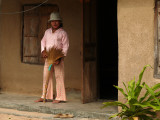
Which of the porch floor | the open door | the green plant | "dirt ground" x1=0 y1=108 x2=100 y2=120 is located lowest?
"dirt ground" x1=0 y1=108 x2=100 y2=120

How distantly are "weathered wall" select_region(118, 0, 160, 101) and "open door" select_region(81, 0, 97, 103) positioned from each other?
39.9 inches

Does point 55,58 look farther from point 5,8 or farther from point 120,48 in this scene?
point 5,8

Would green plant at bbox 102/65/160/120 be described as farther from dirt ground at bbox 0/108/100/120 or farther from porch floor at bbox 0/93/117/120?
dirt ground at bbox 0/108/100/120

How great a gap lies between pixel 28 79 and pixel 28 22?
4.62ft

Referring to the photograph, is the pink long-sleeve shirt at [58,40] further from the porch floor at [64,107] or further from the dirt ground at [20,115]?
the dirt ground at [20,115]

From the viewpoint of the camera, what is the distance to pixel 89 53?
8398mm

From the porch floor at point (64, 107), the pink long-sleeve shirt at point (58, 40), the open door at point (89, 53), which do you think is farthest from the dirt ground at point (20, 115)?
the pink long-sleeve shirt at point (58, 40)

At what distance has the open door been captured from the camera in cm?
817

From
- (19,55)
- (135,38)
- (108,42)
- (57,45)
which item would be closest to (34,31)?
(19,55)

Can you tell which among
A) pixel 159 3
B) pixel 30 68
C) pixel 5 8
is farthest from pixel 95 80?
pixel 5 8

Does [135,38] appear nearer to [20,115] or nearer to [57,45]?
[57,45]

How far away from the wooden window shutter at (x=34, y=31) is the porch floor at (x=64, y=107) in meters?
1.10

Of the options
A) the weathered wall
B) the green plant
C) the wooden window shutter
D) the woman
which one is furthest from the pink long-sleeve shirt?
the green plant

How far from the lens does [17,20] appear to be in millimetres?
9820
